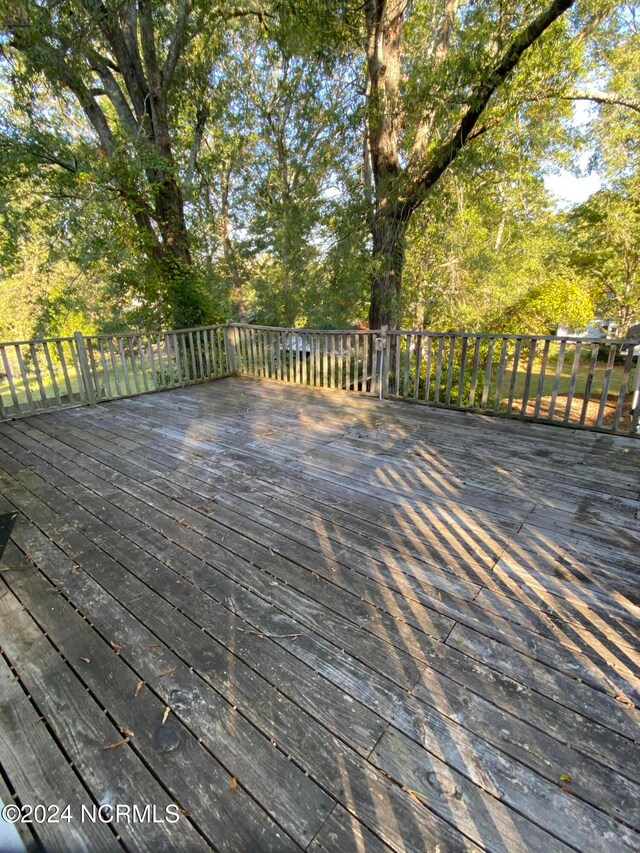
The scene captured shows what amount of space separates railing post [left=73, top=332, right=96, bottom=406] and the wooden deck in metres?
1.99

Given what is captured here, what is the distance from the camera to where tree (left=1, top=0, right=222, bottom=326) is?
5.13 meters

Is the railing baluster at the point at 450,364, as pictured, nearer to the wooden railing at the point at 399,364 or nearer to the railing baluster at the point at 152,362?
the wooden railing at the point at 399,364

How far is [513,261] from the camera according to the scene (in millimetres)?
10320

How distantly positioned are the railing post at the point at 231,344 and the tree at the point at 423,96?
222cm

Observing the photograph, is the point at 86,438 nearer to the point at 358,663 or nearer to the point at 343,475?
the point at 343,475

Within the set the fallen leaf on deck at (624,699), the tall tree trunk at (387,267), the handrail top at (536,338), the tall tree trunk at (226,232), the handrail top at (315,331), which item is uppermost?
the tall tree trunk at (226,232)

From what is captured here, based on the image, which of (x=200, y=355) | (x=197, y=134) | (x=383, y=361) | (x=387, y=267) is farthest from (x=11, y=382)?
(x=197, y=134)

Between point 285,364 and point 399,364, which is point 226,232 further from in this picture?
point 399,364

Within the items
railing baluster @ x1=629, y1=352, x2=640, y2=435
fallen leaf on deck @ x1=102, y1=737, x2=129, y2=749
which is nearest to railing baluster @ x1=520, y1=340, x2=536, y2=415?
railing baluster @ x1=629, y1=352, x2=640, y2=435

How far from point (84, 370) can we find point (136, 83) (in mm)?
4939

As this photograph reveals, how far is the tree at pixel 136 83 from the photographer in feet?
16.8

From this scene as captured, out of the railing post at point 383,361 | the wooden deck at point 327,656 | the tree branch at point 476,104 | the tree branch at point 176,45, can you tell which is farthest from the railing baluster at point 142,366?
the tree branch at point 176,45

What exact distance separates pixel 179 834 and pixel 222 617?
0.74 metres

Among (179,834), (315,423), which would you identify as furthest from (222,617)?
(315,423)
